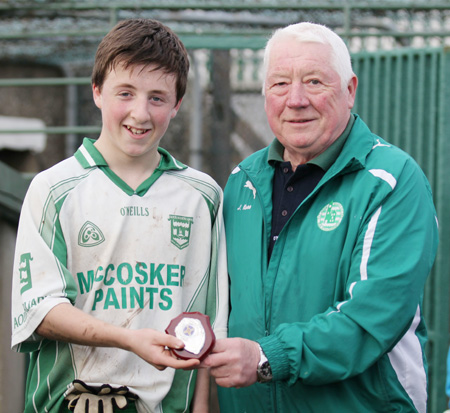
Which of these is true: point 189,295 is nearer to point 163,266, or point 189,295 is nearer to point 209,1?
point 163,266

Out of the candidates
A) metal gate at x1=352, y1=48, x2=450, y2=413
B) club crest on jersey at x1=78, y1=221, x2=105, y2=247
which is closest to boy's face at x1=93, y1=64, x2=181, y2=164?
club crest on jersey at x1=78, y1=221, x2=105, y2=247

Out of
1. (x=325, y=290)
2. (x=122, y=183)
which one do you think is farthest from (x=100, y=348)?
(x=325, y=290)

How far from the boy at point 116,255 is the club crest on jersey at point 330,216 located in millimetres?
446

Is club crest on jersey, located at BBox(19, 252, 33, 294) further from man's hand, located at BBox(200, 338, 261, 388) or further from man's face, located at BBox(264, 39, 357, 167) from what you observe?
man's face, located at BBox(264, 39, 357, 167)

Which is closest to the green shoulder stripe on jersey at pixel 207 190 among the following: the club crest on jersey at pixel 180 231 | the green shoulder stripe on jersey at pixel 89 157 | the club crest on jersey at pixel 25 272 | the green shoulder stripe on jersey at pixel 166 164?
the green shoulder stripe on jersey at pixel 166 164

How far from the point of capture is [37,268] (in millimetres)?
2205

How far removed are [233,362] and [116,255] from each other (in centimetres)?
54

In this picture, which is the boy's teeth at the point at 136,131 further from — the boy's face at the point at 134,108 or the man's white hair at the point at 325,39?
the man's white hair at the point at 325,39

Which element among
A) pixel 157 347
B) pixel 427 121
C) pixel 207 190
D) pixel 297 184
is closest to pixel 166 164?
pixel 207 190

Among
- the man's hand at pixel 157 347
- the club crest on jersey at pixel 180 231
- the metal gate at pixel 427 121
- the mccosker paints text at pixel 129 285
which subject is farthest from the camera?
the metal gate at pixel 427 121

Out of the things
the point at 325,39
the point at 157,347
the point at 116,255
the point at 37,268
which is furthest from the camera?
the point at 325,39

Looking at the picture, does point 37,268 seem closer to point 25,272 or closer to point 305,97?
point 25,272

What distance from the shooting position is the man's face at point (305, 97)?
2.52 m

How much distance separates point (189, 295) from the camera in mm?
2439
